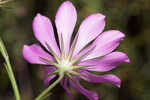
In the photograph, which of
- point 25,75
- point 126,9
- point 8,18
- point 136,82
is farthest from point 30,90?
point 126,9

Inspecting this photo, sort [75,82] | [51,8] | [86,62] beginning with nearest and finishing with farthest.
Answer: [75,82]
[86,62]
[51,8]

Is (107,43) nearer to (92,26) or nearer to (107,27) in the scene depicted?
(92,26)

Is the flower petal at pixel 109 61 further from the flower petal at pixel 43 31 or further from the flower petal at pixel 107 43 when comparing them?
the flower petal at pixel 43 31

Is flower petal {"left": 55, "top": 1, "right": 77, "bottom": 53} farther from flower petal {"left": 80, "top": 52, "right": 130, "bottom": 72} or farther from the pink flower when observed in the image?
flower petal {"left": 80, "top": 52, "right": 130, "bottom": 72}

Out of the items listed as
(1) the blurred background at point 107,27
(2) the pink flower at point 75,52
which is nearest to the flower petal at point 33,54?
(2) the pink flower at point 75,52

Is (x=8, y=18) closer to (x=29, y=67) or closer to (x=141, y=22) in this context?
(x=29, y=67)

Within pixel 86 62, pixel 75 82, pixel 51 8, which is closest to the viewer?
pixel 75 82
